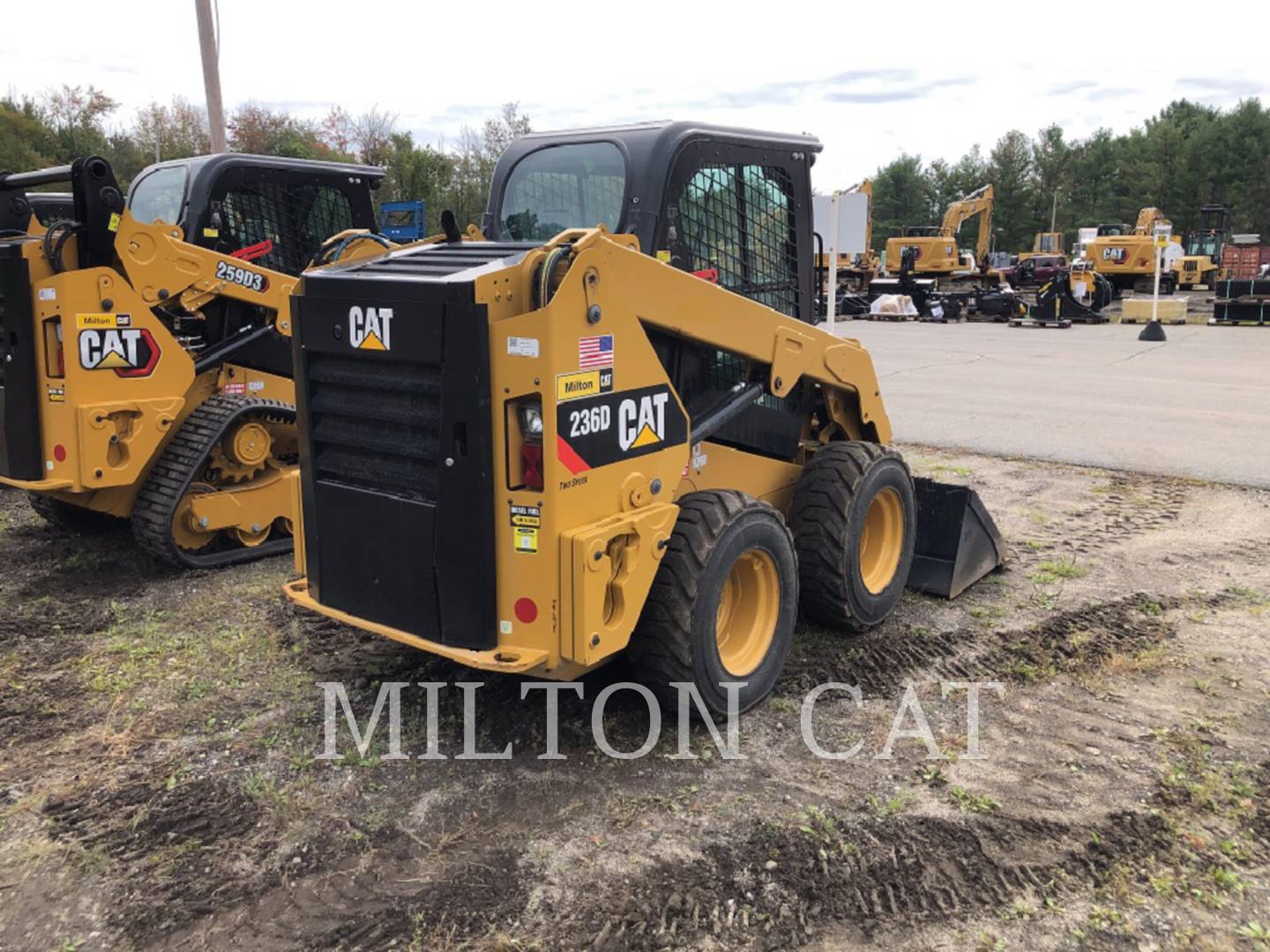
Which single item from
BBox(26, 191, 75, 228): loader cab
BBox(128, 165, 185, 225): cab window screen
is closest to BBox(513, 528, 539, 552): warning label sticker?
BBox(128, 165, 185, 225): cab window screen

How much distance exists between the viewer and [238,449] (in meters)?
6.39

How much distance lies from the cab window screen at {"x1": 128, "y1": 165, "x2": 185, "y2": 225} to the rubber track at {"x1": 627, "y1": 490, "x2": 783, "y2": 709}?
4592 millimetres

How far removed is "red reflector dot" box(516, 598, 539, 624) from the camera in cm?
345

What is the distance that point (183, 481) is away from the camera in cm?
601

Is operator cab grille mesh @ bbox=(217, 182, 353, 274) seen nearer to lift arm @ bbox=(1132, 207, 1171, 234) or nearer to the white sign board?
the white sign board

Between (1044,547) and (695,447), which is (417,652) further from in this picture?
(1044,547)

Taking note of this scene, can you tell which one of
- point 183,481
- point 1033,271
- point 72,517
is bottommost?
point 72,517

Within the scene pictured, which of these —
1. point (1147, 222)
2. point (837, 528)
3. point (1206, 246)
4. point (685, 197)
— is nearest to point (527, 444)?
point (685, 197)

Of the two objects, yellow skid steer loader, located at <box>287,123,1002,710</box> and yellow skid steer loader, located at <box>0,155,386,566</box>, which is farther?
yellow skid steer loader, located at <box>0,155,386,566</box>

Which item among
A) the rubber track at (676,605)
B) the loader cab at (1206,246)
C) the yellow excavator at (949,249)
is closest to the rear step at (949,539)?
the rubber track at (676,605)

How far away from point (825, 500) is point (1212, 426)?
761cm

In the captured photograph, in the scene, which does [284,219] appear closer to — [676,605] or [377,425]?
[377,425]

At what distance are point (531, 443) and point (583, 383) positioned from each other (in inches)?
10.5

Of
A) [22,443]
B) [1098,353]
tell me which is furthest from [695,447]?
[1098,353]
